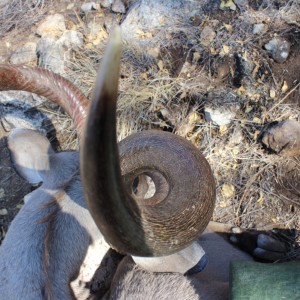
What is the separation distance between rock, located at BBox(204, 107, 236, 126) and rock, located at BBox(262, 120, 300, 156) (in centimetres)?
25

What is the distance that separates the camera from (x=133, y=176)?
6.64 ft

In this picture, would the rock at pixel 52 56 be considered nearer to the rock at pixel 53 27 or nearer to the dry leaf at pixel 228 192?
the rock at pixel 53 27

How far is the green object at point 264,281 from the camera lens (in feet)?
→ 7.01

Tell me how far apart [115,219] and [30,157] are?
1.88m

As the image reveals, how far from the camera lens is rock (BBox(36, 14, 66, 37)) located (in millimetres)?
3529

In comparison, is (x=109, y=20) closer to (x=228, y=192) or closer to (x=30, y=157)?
(x=30, y=157)

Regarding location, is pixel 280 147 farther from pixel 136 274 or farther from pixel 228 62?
pixel 136 274

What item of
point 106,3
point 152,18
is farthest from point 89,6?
point 152,18

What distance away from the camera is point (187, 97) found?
308cm

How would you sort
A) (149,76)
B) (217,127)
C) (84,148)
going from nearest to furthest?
1. (84,148)
2. (217,127)
3. (149,76)

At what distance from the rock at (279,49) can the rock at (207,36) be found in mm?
391

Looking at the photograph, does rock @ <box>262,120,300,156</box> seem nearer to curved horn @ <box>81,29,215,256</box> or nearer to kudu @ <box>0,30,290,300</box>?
kudu @ <box>0,30,290,300</box>

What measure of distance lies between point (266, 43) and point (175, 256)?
5.14 ft

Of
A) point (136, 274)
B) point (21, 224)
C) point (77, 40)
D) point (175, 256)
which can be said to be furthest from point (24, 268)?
point (77, 40)
